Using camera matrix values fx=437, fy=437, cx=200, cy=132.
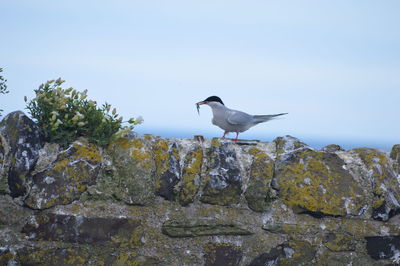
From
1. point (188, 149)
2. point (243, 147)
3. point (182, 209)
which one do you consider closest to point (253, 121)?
point (243, 147)

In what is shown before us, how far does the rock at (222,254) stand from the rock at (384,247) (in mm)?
1416

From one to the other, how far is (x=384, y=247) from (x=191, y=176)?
2.23 m

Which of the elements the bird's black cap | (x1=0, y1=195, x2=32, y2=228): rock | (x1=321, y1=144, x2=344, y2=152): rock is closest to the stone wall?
(x1=0, y1=195, x2=32, y2=228): rock

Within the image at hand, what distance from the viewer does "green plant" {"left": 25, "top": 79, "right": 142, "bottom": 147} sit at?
13.7 feet

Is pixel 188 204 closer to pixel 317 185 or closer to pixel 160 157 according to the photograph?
pixel 160 157

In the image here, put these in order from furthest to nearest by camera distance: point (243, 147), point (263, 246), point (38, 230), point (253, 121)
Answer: point (253, 121) → point (243, 147) → point (263, 246) → point (38, 230)

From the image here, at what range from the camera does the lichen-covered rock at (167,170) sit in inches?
165

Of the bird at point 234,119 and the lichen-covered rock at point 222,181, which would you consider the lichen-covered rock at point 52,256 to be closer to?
the lichen-covered rock at point 222,181

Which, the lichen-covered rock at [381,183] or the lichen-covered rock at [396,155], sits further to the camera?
the lichen-covered rock at [396,155]

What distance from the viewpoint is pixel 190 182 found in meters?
4.25

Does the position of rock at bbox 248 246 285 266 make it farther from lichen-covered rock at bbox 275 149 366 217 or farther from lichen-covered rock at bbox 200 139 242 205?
lichen-covered rock at bbox 200 139 242 205

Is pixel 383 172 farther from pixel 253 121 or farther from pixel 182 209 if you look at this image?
pixel 182 209

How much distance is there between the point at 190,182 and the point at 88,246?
1.13 m

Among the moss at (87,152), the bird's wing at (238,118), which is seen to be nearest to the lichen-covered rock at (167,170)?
the moss at (87,152)
